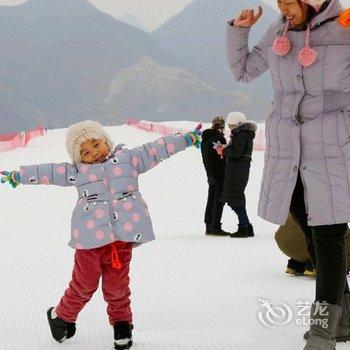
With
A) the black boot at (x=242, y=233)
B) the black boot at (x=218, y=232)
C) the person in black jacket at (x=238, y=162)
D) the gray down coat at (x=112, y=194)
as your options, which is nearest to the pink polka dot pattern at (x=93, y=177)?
the gray down coat at (x=112, y=194)

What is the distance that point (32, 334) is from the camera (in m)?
4.07

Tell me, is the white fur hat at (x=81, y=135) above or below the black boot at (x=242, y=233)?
above

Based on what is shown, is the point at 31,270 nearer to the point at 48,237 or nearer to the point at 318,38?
the point at 48,237

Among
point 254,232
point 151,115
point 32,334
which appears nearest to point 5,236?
point 254,232

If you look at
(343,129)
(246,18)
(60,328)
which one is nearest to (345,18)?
(343,129)

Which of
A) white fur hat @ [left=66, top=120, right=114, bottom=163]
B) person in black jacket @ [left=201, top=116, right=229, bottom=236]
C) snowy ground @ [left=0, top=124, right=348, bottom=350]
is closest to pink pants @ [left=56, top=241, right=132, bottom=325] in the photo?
snowy ground @ [left=0, top=124, right=348, bottom=350]

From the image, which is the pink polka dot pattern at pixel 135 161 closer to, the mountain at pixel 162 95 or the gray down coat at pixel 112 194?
the gray down coat at pixel 112 194

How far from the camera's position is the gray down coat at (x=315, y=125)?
10.9ft

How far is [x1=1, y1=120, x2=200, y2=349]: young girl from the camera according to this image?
12.2ft

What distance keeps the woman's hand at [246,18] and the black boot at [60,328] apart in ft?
5.95

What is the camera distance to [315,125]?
3.39 meters

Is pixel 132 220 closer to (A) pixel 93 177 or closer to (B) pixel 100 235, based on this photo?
(B) pixel 100 235

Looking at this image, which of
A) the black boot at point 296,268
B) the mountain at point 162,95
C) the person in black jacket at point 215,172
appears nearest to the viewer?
the black boot at point 296,268

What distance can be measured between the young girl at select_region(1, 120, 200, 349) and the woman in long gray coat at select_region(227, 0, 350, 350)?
0.58m
